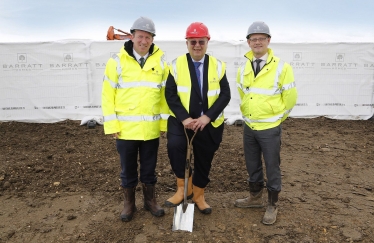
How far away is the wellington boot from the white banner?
17.1 feet

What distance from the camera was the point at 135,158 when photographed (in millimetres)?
3566

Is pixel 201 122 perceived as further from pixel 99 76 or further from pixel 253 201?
pixel 99 76

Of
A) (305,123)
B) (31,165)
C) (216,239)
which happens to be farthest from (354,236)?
(305,123)

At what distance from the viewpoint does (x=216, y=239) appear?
3262 millimetres

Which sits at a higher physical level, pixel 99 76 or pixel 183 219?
pixel 99 76

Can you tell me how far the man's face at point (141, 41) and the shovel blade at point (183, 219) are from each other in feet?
5.38

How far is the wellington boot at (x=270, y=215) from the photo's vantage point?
11.6 feet

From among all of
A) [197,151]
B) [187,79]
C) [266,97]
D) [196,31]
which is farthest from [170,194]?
[196,31]

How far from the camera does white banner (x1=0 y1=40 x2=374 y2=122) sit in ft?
27.1

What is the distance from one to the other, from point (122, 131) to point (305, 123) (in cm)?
614

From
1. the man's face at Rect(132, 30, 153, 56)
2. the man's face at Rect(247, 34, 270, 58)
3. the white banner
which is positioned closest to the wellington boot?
the man's face at Rect(247, 34, 270, 58)

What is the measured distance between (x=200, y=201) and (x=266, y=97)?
4.45 feet

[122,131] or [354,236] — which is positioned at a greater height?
[122,131]

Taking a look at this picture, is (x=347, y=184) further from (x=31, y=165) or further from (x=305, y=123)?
(x=31, y=165)
